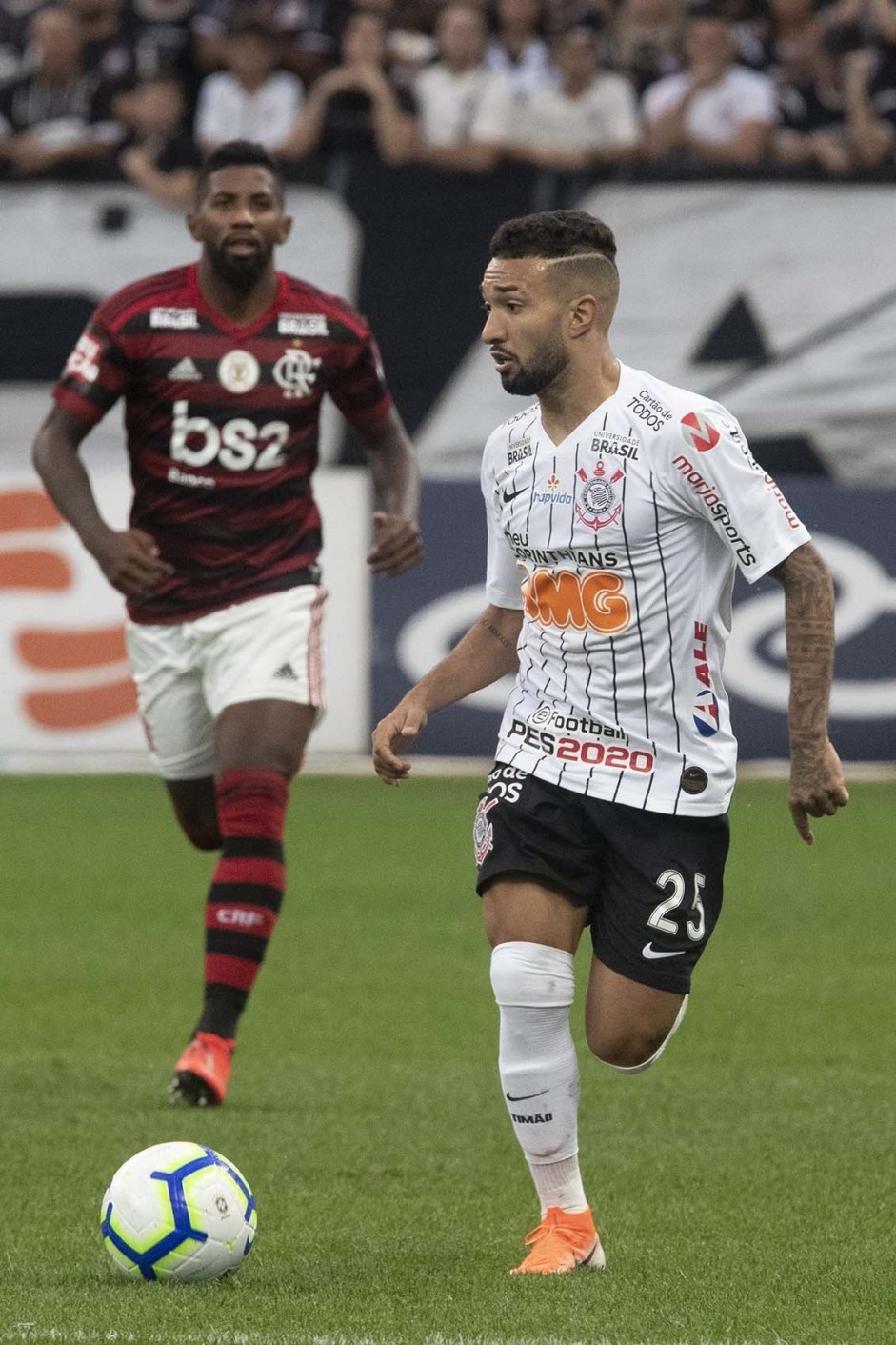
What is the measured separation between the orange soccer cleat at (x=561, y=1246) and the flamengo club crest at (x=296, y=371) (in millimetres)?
3101

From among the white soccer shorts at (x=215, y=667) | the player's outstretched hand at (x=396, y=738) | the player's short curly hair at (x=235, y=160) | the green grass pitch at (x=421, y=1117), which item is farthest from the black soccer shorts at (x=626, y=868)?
the player's short curly hair at (x=235, y=160)

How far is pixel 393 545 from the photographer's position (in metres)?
7.00

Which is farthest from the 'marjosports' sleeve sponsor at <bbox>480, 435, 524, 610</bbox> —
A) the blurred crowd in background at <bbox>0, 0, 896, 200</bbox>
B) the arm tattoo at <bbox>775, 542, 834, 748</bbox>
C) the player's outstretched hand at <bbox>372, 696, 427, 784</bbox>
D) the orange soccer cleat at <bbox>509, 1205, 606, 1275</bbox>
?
the blurred crowd in background at <bbox>0, 0, 896, 200</bbox>

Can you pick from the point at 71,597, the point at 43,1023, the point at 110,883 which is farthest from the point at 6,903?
the point at 71,597

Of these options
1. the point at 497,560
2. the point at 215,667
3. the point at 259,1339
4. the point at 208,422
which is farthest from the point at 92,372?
the point at 259,1339

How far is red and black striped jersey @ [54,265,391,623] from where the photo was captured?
22.5 feet

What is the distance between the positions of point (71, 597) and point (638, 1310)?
428 inches

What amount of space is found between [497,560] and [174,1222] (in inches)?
60.2

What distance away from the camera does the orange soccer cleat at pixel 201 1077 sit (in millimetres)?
6301

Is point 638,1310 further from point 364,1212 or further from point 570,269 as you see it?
point 570,269

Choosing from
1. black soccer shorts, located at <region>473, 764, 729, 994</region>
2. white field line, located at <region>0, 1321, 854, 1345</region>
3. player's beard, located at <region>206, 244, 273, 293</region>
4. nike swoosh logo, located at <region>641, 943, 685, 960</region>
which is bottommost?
white field line, located at <region>0, 1321, 854, 1345</region>

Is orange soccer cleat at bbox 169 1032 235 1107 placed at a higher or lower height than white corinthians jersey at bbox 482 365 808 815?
A: lower

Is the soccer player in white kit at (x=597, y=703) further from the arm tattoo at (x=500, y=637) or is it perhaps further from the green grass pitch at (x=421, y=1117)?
the green grass pitch at (x=421, y=1117)

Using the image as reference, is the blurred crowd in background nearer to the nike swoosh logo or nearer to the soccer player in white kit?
the soccer player in white kit
